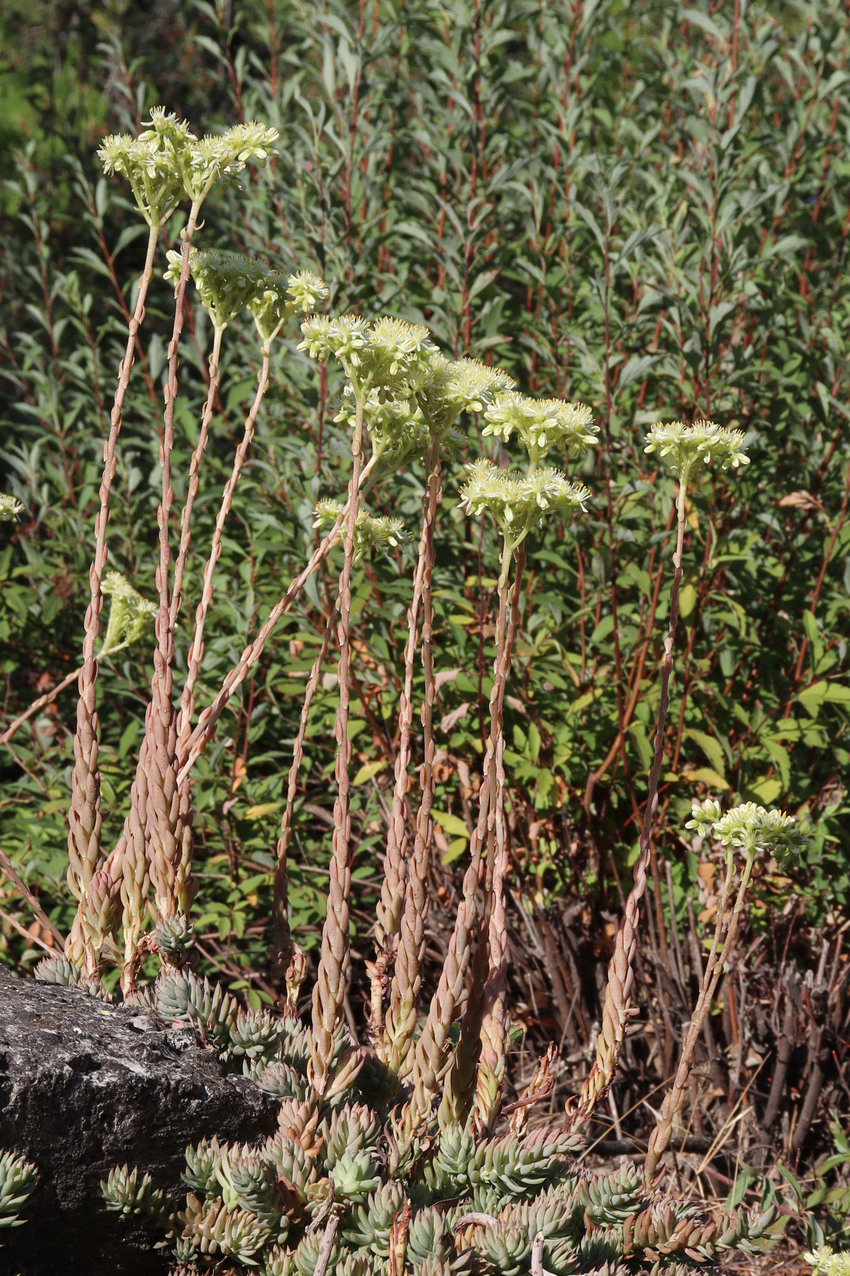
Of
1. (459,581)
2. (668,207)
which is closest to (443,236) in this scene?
(668,207)

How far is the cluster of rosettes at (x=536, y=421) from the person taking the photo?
1437 millimetres

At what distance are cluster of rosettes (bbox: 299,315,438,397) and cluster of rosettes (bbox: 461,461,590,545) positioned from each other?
161 mm

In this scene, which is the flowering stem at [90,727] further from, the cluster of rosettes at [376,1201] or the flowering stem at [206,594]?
the cluster of rosettes at [376,1201]

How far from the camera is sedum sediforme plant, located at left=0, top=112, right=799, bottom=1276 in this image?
1397 millimetres

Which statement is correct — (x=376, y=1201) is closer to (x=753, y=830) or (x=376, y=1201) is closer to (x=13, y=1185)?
(x=13, y=1185)

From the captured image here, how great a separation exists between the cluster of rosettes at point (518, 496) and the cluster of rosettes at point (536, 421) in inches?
1.8

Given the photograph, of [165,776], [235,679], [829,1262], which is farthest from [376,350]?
[829,1262]

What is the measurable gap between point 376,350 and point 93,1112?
3.43ft

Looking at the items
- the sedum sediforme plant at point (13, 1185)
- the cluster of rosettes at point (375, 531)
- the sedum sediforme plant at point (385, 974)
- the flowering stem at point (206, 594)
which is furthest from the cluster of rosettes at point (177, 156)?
the sedum sediforme plant at point (13, 1185)

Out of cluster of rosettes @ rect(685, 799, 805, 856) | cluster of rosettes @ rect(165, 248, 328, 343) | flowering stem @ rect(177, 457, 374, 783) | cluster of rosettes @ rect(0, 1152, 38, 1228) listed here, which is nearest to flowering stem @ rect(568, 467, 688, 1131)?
cluster of rosettes @ rect(685, 799, 805, 856)

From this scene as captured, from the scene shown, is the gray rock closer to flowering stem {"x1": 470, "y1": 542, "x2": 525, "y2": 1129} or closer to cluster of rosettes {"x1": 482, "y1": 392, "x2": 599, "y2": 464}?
flowering stem {"x1": 470, "y1": 542, "x2": 525, "y2": 1129}

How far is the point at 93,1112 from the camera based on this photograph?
1406mm

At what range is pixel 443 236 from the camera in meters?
3.00

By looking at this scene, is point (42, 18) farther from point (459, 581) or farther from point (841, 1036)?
point (841, 1036)
